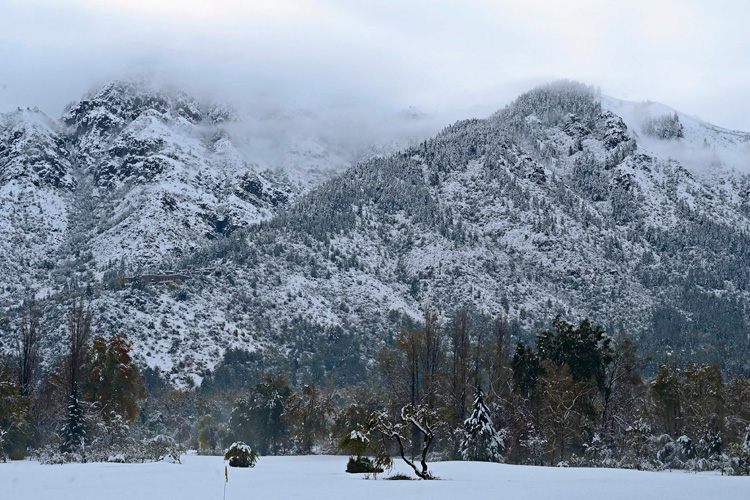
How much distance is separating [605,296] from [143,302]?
11103 cm

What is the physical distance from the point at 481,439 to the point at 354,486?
2016cm

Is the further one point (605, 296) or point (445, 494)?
point (605, 296)

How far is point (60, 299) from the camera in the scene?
158m

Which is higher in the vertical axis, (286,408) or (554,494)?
(554,494)

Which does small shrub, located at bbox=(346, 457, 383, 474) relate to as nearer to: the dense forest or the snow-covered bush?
the dense forest

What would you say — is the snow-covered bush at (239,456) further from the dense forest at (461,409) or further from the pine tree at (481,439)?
the pine tree at (481,439)

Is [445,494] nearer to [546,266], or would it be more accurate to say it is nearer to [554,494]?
[554,494]

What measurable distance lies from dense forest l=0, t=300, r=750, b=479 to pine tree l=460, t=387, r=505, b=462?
7 centimetres

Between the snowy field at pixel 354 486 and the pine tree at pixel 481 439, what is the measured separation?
40.2ft

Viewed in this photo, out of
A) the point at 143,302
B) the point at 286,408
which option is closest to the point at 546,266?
the point at 143,302

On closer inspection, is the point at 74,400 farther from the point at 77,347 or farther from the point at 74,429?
the point at 77,347

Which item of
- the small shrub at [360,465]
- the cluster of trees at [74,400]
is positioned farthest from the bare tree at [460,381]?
the cluster of trees at [74,400]

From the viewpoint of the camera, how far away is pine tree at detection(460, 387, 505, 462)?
143 ft

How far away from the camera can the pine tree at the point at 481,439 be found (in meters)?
43.7
